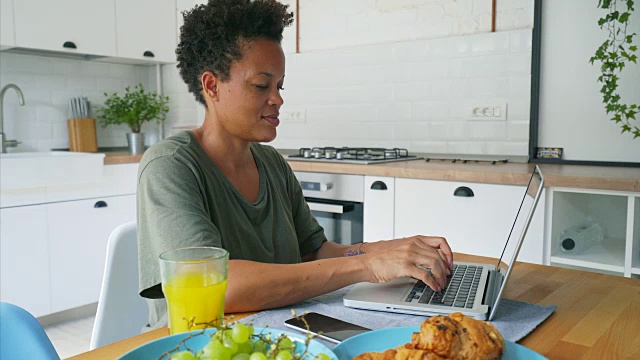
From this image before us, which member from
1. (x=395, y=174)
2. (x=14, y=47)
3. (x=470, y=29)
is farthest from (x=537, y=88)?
(x=14, y=47)

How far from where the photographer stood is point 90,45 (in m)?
3.56

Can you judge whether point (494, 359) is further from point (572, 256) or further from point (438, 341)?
point (572, 256)

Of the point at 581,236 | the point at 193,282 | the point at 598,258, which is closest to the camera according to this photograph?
the point at 193,282

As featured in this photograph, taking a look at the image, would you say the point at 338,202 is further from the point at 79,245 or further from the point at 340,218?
the point at 79,245

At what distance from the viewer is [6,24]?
3.16m

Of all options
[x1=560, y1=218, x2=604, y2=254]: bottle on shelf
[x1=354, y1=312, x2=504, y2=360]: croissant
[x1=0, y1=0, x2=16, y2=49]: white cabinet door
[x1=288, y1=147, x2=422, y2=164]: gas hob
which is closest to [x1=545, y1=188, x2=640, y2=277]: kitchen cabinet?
[x1=560, y1=218, x2=604, y2=254]: bottle on shelf

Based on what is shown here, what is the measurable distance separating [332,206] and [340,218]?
10 cm

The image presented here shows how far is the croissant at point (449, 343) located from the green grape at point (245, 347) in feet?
0.44

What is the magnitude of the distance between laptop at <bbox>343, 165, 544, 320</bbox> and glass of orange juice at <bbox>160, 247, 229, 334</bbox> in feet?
0.97

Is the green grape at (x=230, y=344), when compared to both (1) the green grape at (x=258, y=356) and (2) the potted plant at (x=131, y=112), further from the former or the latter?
(2) the potted plant at (x=131, y=112)

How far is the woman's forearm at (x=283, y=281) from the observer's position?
1021 mm

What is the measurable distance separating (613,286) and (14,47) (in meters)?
3.32

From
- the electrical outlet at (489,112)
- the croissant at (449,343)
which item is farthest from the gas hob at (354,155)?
the croissant at (449,343)

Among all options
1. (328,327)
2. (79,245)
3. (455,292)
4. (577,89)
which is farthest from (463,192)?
(79,245)
